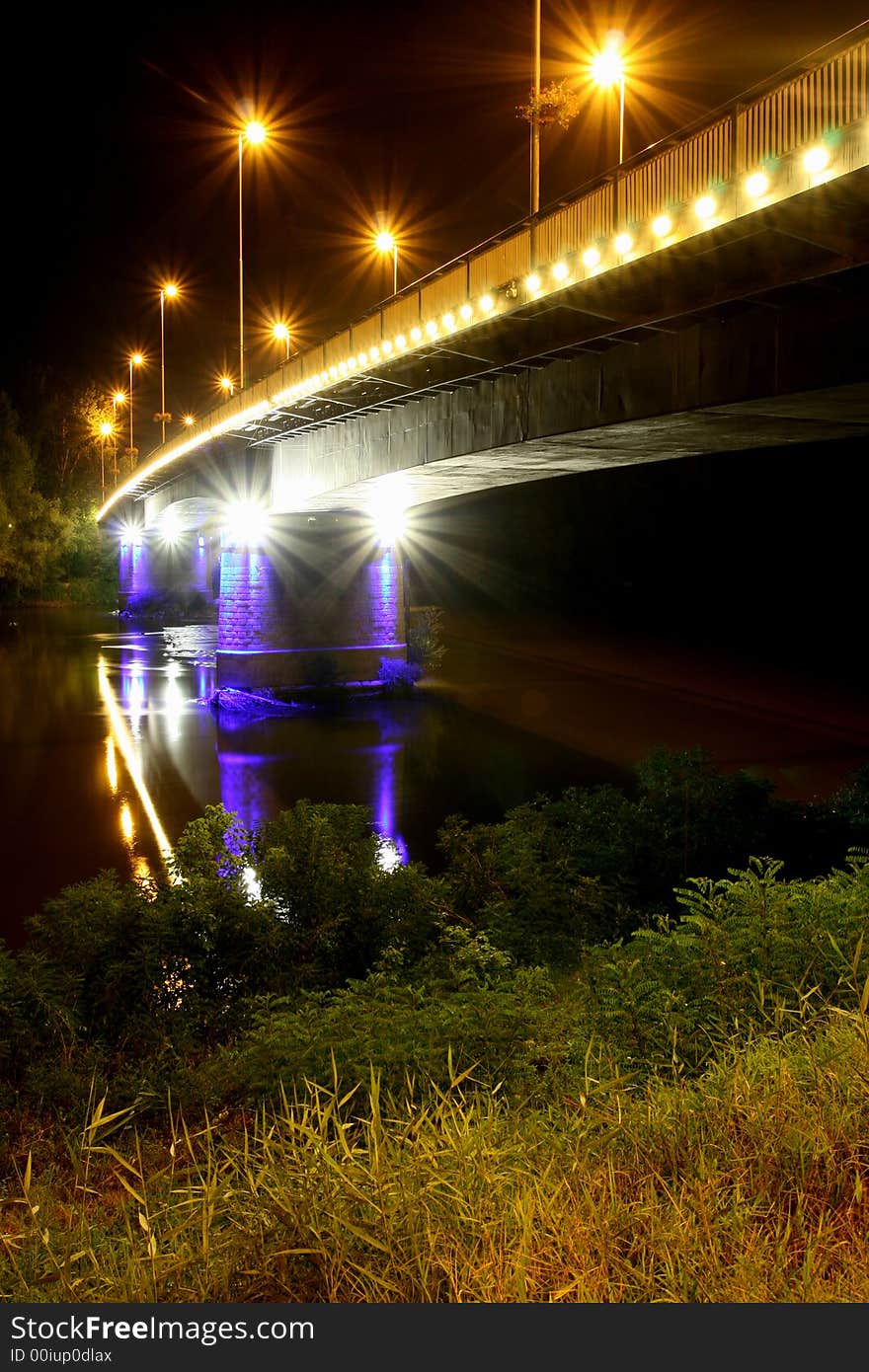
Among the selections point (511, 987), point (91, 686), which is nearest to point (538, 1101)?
point (511, 987)

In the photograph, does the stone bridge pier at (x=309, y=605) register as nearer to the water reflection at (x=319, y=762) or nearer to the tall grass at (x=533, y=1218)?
the water reflection at (x=319, y=762)

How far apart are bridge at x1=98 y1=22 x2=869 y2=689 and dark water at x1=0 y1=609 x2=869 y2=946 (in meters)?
6.54

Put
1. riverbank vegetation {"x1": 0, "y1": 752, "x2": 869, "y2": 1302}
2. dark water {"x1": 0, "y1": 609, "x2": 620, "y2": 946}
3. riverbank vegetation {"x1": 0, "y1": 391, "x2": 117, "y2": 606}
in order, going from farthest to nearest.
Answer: riverbank vegetation {"x1": 0, "y1": 391, "x2": 117, "y2": 606} < dark water {"x1": 0, "y1": 609, "x2": 620, "y2": 946} < riverbank vegetation {"x1": 0, "y1": 752, "x2": 869, "y2": 1302}

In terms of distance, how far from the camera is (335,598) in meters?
37.5

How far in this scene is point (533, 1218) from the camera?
144 inches

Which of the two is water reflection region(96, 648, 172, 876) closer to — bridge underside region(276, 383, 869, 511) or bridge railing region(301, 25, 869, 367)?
bridge underside region(276, 383, 869, 511)

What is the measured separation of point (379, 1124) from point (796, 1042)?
2223mm

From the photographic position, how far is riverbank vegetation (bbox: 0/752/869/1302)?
11.4ft

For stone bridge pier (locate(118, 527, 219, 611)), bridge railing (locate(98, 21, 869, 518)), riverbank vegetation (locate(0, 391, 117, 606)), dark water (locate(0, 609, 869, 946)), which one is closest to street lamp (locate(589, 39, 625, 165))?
bridge railing (locate(98, 21, 869, 518))

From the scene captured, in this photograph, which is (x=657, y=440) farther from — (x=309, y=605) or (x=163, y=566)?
(x=163, y=566)

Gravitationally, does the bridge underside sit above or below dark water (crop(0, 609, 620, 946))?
above

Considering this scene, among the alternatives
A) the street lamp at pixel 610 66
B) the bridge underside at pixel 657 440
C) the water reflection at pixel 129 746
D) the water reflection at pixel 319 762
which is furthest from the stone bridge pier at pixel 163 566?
the street lamp at pixel 610 66

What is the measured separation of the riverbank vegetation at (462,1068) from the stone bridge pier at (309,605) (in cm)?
2390

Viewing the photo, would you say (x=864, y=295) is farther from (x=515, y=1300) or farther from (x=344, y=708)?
(x=344, y=708)
